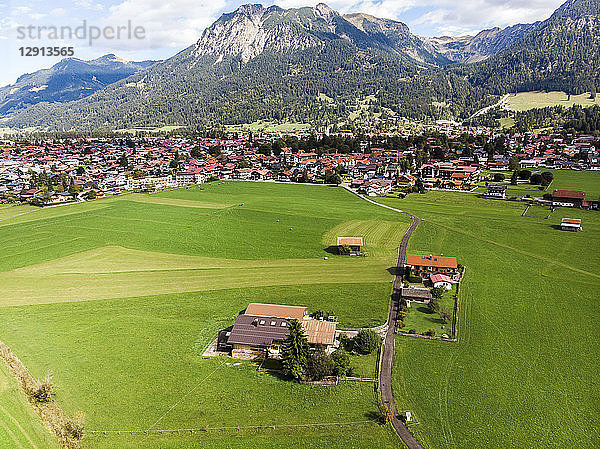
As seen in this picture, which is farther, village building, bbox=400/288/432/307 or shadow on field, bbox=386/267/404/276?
shadow on field, bbox=386/267/404/276

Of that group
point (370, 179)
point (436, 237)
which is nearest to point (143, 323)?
point (436, 237)

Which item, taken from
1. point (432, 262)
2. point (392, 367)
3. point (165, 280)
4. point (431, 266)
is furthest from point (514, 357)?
point (165, 280)

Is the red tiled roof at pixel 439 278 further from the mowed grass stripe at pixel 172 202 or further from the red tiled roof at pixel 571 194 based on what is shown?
the mowed grass stripe at pixel 172 202

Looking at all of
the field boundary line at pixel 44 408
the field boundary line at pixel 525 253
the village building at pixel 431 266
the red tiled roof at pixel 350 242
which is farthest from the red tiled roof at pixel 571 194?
the field boundary line at pixel 44 408

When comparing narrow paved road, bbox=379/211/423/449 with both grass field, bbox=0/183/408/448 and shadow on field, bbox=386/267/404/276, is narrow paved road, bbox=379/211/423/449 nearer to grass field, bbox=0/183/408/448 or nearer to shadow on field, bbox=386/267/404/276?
shadow on field, bbox=386/267/404/276

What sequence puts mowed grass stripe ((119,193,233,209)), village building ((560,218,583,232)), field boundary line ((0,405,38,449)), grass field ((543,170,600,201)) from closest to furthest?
field boundary line ((0,405,38,449)) < village building ((560,218,583,232)) < grass field ((543,170,600,201)) < mowed grass stripe ((119,193,233,209))

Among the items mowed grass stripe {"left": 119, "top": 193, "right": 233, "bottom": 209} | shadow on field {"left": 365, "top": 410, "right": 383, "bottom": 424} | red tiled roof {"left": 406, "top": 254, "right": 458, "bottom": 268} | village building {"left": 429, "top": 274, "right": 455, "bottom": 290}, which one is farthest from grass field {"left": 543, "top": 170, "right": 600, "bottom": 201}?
shadow on field {"left": 365, "top": 410, "right": 383, "bottom": 424}
